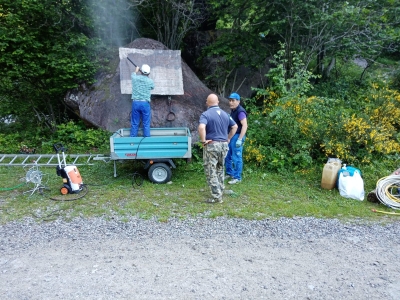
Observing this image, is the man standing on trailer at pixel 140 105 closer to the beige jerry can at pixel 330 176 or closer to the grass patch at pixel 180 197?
the grass patch at pixel 180 197

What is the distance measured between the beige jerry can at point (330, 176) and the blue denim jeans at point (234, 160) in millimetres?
1545

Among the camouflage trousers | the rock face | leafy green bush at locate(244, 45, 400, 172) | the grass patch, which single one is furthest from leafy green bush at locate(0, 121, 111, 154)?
leafy green bush at locate(244, 45, 400, 172)

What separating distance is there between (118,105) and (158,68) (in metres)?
1.50

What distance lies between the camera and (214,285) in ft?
10.9

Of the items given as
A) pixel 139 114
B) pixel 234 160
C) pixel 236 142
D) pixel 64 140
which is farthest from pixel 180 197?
pixel 64 140

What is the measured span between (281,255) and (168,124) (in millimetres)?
4908

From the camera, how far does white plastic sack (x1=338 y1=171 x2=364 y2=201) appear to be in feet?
18.5

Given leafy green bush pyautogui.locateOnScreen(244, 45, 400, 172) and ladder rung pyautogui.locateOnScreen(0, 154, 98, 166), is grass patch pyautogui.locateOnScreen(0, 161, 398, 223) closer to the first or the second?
ladder rung pyautogui.locateOnScreen(0, 154, 98, 166)

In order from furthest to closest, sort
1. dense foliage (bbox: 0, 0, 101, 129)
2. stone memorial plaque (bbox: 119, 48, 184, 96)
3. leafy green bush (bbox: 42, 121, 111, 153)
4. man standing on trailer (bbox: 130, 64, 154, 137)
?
stone memorial plaque (bbox: 119, 48, 184, 96), leafy green bush (bbox: 42, 121, 111, 153), dense foliage (bbox: 0, 0, 101, 129), man standing on trailer (bbox: 130, 64, 154, 137)

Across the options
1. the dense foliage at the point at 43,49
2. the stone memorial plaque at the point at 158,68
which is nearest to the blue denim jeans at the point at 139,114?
the stone memorial plaque at the point at 158,68

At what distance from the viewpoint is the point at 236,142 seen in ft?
20.2

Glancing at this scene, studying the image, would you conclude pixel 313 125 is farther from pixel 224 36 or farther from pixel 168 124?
pixel 224 36

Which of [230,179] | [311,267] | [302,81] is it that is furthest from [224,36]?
[311,267]

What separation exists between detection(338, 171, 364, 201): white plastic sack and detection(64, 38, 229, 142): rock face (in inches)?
132
